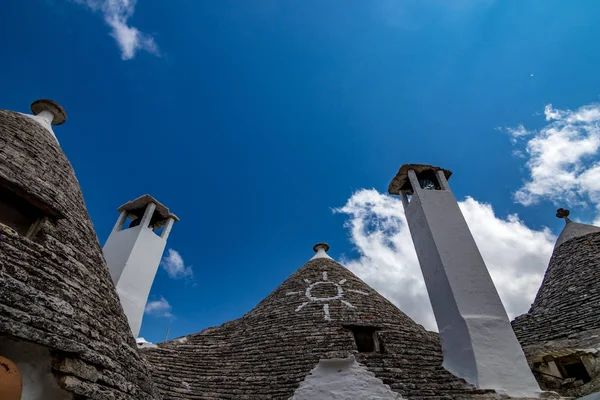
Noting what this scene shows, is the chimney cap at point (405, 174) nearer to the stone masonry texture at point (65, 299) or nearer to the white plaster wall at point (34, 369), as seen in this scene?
the stone masonry texture at point (65, 299)

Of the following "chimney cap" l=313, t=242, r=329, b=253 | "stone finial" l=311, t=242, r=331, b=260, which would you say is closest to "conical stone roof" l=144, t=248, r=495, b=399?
"stone finial" l=311, t=242, r=331, b=260

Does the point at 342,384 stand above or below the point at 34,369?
above

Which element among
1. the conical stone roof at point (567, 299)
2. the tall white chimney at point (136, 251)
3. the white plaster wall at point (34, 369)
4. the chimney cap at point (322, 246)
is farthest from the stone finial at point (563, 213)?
the white plaster wall at point (34, 369)

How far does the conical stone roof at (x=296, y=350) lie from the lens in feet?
16.1

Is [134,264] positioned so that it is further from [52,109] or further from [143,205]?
[52,109]

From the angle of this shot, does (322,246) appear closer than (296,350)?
No

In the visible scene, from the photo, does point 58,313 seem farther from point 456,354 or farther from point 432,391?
point 456,354

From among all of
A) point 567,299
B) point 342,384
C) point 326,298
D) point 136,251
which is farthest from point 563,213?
point 136,251

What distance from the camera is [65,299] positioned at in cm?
277

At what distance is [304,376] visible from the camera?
498cm

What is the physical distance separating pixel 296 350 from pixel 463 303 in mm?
3045

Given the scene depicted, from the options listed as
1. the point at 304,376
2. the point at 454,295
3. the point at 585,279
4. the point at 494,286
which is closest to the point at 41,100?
the point at 304,376

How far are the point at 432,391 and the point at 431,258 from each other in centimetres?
238

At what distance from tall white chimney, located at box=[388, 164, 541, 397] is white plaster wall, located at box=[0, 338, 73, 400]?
522cm
